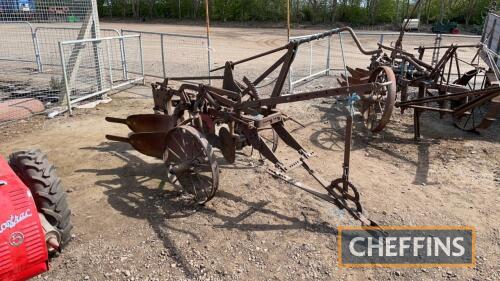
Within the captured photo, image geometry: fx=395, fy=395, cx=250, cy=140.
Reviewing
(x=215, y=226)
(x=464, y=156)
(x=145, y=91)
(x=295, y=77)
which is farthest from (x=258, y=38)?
(x=215, y=226)

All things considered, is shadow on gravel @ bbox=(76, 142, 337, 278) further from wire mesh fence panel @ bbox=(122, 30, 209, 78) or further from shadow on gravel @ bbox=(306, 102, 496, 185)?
wire mesh fence panel @ bbox=(122, 30, 209, 78)

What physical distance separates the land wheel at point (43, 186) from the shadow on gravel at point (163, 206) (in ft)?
2.99

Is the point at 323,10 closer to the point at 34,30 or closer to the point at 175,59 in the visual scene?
the point at 175,59

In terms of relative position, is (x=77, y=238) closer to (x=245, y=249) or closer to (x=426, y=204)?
(x=245, y=249)

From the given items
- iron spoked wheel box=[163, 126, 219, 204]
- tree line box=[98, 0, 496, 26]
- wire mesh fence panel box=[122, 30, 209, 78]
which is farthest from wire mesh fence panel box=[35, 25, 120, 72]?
tree line box=[98, 0, 496, 26]

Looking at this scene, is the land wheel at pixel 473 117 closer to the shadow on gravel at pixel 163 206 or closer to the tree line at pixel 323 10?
the shadow on gravel at pixel 163 206

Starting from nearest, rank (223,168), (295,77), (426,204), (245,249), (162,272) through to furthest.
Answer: (162,272) < (245,249) < (426,204) < (223,168) < (295,77)

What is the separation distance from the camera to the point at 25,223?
262cm

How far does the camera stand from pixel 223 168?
5.24 m

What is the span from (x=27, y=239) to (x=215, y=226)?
1734 millimetres

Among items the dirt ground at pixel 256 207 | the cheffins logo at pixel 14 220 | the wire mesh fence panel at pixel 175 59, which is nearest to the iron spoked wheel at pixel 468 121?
the dirt ground at pixel 256 207

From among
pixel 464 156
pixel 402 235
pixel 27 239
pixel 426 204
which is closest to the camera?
pixel 27 239

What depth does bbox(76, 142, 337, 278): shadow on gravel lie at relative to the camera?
12.5ft

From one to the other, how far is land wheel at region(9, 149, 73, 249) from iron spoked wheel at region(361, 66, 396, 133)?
2956 millimetres
